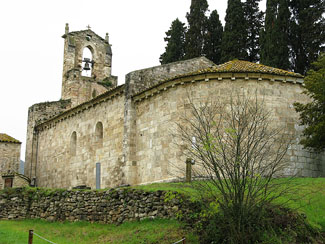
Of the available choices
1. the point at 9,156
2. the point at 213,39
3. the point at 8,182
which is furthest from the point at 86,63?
the point at 213,39

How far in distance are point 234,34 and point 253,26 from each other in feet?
9.33

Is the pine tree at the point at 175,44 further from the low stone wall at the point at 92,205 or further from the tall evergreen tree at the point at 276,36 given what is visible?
the low stone wall at the point at 92,205

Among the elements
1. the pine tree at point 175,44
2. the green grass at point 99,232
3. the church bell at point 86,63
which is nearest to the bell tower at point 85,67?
the church bell at point 86,63

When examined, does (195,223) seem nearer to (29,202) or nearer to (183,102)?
(183,102)

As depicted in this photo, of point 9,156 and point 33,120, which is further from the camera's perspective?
point 9,156

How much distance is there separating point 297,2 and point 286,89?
15.4 meters

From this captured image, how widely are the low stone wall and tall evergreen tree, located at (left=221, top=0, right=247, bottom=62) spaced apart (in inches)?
700

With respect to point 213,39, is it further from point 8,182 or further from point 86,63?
point 8,182

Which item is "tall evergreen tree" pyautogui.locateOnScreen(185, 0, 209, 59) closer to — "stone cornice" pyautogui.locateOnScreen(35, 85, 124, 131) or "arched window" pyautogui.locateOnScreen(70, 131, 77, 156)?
"stone cornice" pyautogui.locateOnScreen(35, 85, 124, 131)

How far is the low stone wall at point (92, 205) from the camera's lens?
1199 cm

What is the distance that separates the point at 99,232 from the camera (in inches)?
504

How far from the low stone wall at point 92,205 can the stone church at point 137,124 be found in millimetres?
2863

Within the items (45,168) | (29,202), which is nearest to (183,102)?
(29,202)

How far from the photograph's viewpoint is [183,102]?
54.0ft
